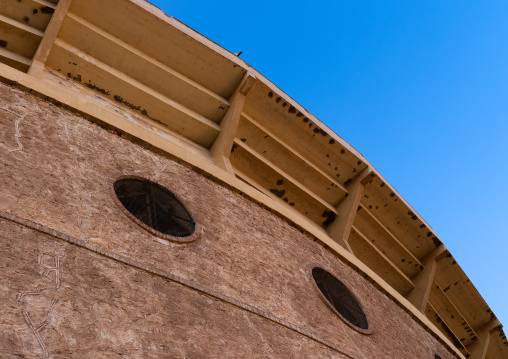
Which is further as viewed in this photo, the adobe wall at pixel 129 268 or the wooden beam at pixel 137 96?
the wooden beam at pixel 137 96

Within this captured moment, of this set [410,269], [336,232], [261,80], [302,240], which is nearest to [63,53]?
[261,80]

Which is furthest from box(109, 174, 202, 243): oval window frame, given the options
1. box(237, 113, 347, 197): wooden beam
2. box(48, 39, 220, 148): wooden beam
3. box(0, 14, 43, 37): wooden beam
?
box(237, 113, 347, 197): wooden beam

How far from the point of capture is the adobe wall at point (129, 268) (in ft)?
13.3

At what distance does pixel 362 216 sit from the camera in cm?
998

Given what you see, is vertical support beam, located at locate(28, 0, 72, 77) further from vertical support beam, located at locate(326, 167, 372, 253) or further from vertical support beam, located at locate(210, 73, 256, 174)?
vertical support beam, located at locate(326, 167, 372, 253)

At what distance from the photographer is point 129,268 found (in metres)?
4.82

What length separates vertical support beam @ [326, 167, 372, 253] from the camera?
930 centimetres

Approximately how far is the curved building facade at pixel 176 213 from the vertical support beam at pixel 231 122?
3cm

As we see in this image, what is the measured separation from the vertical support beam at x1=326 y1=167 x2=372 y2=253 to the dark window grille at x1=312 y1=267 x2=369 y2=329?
1.82 m

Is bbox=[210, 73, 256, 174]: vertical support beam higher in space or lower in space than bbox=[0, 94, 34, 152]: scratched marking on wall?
higher

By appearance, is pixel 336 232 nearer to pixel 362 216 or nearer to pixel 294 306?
pixel 362 216

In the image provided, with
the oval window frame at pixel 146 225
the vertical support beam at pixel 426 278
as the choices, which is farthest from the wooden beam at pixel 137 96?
the vertical support beam at pixel 426 278

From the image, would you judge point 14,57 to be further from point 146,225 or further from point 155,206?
point 146,225

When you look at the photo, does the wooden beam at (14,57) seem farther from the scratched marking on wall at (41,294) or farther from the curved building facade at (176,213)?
the scratched marking on wall at (41,294)
